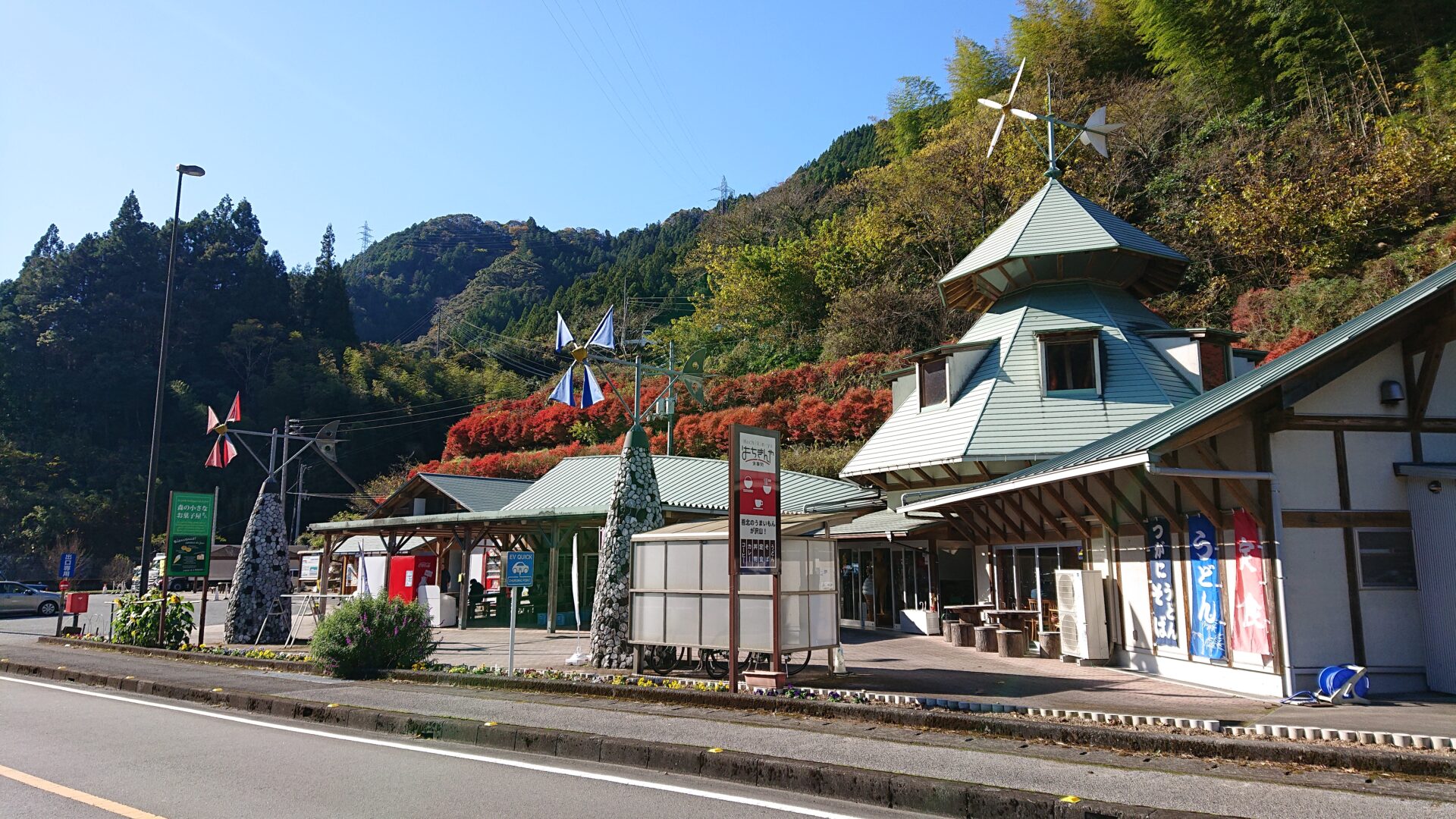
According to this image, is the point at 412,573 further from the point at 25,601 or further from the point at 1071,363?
the point at 1071,363

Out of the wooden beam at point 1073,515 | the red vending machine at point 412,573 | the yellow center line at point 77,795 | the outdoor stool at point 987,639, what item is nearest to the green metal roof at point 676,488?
the red vending machine at point 412,573

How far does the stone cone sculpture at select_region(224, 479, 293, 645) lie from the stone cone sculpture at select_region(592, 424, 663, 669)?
9.96 metres

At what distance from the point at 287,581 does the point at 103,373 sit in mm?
67125

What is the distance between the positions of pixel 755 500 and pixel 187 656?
12.7m

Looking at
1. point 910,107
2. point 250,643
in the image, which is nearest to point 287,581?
point 250,643

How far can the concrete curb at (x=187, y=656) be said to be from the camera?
1470 centimetres

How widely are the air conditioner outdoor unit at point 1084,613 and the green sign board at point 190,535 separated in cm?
1760

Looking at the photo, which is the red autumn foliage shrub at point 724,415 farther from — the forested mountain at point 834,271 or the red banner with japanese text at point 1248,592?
the red banner with japanese text at point 1248,592

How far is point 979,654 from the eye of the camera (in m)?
16.9

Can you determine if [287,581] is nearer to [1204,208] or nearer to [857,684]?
[857,684]

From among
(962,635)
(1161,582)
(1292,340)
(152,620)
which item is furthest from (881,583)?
(152,620)

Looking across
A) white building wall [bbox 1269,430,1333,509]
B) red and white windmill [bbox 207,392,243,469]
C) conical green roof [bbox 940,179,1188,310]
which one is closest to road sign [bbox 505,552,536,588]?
white building wall [bbox 1269,430,1333,509]

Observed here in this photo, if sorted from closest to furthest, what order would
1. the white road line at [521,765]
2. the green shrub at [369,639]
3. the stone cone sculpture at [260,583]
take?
the white road line at [521,765] < the green shrub at [369,639] < the stone cone sculpture at [260,583]

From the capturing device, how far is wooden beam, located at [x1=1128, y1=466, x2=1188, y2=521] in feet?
40.8
